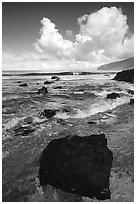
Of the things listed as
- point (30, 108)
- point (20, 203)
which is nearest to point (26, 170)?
point (20, 203)

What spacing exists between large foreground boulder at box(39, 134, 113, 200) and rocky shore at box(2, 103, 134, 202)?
0.99ft

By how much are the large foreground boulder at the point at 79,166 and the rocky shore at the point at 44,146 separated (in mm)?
301

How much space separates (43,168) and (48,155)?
530mm

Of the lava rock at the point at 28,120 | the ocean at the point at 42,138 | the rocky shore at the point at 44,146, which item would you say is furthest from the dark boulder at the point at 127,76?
the lava rock at the point at 28,120

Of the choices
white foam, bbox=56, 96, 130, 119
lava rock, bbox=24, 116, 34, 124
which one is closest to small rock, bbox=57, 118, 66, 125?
white foam, bbox=56, 96, 130, 119

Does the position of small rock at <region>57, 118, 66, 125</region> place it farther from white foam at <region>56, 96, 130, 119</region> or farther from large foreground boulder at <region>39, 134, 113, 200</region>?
large foreground boulder at <region>39, 134, 113, 200</region>

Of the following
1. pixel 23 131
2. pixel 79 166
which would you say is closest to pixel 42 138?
pixel 23 131

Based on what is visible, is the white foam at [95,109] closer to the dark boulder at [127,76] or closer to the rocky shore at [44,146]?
the rocky shore at [44,146]

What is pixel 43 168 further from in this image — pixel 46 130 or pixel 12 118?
pixel 12 118

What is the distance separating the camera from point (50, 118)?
1541 cm

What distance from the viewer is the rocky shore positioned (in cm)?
705

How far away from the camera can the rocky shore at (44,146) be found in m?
7.05

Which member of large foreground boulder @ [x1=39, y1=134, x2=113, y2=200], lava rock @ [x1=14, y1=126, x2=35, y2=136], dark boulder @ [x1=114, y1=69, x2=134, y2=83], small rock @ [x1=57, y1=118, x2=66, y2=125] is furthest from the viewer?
dark boulder @ [x1=114, y1=69, x2=134, y2=83]

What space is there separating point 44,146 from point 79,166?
3.66 m
